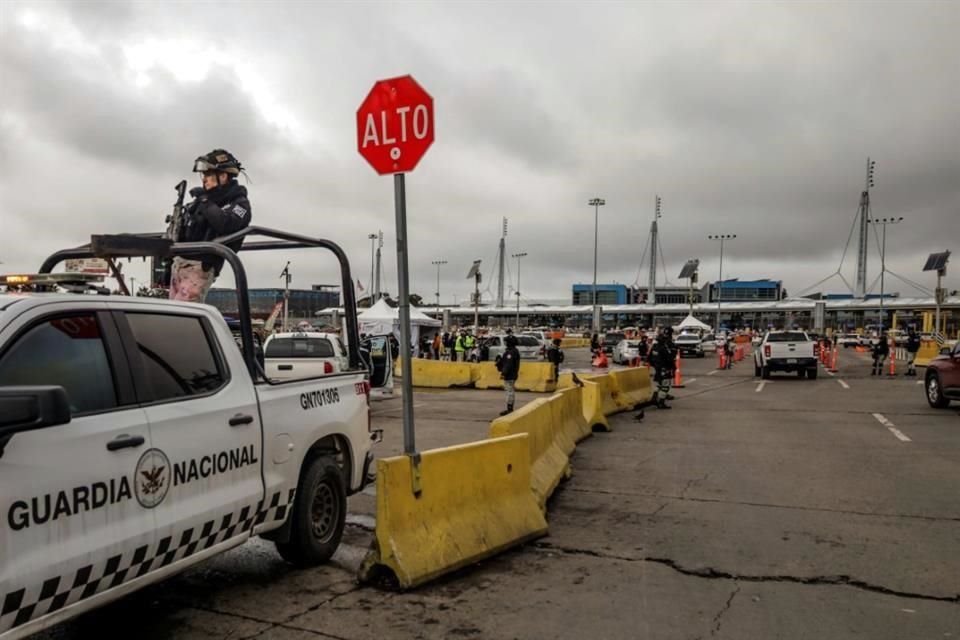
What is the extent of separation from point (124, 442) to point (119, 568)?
58cm

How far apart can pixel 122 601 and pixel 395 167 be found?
340 centimetres

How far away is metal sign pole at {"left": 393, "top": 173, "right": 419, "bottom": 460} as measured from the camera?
5367mm

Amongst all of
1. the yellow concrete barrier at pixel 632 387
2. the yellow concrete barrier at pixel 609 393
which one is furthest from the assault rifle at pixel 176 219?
the yellow concrete barrier at pixel 632 387

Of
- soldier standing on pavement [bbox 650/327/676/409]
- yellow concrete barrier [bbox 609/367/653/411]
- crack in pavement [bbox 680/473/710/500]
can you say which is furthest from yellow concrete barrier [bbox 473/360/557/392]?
crack in pavement [bbox 680/473/710/500]

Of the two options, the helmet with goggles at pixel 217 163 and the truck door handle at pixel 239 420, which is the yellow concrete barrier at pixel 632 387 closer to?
the helmet with goggles at pixel 217 163

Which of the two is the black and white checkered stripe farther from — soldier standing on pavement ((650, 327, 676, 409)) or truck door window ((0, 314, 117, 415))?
soldier standing on pavement ((650, 327, 676, 409))

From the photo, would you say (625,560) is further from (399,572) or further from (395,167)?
(395,167)

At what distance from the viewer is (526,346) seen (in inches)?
1369

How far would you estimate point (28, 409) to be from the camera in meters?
2.81

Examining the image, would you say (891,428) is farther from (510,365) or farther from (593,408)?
(510,365)

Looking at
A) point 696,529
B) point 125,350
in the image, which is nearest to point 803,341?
point 696,529

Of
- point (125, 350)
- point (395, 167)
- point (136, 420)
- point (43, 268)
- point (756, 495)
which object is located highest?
point (395, 167)

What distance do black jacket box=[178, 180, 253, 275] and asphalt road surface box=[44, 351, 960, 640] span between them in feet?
8.38

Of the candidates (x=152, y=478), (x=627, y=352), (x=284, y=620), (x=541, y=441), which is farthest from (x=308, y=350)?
(x=627, y=352)
